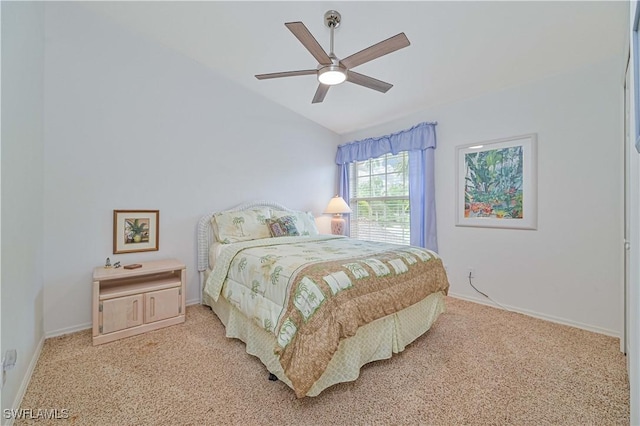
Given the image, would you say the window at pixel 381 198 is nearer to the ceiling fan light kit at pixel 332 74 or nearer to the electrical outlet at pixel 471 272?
the electrical outlet at pixel 471 272

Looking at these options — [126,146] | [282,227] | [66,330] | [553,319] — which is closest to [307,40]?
[282,227]

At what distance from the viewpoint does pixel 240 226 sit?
3100mm

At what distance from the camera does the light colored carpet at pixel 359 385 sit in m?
1.43

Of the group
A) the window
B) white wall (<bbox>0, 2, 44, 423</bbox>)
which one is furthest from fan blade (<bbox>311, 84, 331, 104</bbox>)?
white wall (<bbox>0, 2, 44, 423</bbox>)

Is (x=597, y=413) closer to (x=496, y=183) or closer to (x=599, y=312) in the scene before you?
(x=599, y=312)

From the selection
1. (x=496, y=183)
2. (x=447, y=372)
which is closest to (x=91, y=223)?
(x=447, y=372)

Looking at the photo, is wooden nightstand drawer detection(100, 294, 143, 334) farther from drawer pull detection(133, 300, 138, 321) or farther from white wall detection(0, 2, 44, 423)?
white wall detection(0, 2, 44, 423)

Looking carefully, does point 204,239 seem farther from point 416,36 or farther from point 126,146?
point 416,36

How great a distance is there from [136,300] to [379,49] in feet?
9.06

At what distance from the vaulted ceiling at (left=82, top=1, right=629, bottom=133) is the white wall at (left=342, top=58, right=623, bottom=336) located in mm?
229

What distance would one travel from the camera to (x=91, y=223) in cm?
248

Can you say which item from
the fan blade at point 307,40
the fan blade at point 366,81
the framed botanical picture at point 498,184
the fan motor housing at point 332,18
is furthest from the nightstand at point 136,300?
the framed botanical picture at point 498,184

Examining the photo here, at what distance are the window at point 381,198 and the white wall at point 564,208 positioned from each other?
0.92 m

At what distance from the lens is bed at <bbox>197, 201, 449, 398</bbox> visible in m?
1.49
